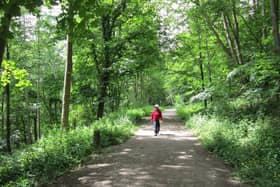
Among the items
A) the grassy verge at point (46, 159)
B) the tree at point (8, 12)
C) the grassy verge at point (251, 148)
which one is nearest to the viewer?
the tree at point (8, 12)

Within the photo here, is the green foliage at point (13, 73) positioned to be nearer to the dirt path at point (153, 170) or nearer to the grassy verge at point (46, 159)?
the grassy verge at point (46, 159)

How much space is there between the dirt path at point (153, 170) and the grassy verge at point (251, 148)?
1.33 ft

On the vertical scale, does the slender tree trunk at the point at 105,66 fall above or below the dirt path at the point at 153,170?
above

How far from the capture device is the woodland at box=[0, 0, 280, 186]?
6.52 meters

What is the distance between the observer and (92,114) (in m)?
26.3

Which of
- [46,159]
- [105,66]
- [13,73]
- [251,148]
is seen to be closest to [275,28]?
[251,148]

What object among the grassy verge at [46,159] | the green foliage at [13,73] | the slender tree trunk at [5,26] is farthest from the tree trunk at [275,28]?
the slender tree trunk at [5,26]

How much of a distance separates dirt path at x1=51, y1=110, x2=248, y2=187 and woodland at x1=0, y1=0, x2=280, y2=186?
1.78 feet

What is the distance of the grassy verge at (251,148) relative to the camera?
6439mm

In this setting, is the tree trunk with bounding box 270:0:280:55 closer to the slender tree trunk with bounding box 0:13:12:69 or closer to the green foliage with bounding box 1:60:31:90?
the green foliage with bounding box 1:60:31:90

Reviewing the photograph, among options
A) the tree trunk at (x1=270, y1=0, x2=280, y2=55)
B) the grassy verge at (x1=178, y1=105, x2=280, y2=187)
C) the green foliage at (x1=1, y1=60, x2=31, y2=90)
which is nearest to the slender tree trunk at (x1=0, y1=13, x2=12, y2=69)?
the green foliage at (x1=1, y1=60, x2=31, y2=90)

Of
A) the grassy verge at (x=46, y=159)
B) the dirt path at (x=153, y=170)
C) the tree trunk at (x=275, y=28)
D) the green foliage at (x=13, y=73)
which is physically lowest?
the dirt path at (x=153, y=170)

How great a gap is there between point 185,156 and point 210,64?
13.2m

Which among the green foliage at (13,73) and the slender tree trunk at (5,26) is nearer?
the slender tree trunk at (5,26)
